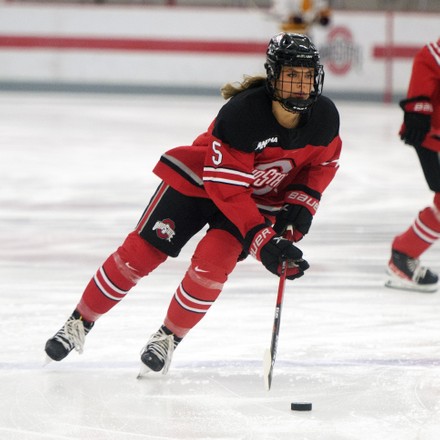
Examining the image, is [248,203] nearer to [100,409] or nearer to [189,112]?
[100,409]

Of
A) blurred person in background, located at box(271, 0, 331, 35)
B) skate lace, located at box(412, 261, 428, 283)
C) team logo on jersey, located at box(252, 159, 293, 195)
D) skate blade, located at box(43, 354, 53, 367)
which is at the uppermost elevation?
team logo on jersey, located at box(252, 159, 293, 195)

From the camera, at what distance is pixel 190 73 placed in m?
14.2

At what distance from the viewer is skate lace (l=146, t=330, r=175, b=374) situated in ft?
9.92

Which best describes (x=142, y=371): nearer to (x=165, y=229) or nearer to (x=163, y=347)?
(x=163, y=347)

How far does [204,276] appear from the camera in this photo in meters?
2.96

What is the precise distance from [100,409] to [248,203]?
0.65 m

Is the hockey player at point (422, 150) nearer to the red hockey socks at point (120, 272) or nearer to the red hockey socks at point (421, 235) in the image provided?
the red hockey socks at point (421, 235)

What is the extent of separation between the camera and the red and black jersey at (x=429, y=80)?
433cm

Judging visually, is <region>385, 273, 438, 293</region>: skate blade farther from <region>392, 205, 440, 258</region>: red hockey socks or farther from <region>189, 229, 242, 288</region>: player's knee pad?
<region>189, 229, 242, 288</region>: player's knee pad

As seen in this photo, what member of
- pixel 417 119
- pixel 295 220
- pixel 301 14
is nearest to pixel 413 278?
pixel 417 119

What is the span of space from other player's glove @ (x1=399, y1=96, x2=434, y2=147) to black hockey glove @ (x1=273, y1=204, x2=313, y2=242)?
138 cm

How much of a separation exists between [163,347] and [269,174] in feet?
1.82

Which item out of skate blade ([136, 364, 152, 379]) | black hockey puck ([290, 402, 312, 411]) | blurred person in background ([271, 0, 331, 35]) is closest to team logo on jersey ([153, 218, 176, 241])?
skate blade ([136, 364, 152, 379])

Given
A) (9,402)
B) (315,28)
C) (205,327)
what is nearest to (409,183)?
(205,327)
